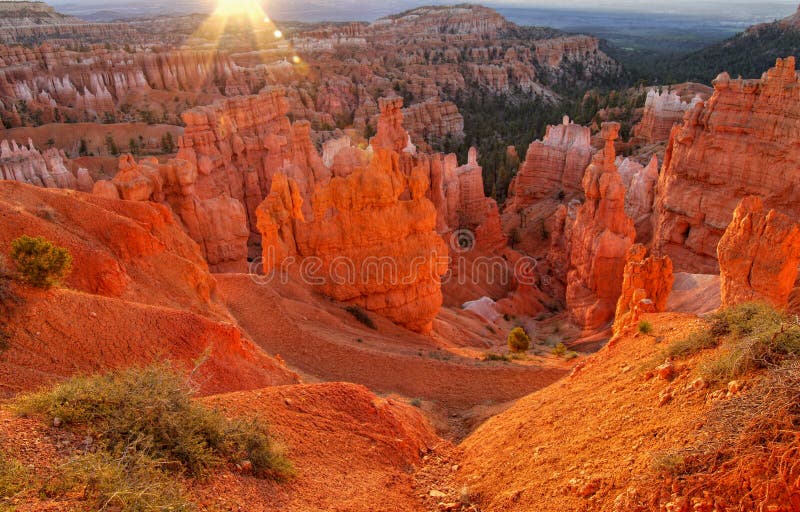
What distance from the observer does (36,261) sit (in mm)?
8109

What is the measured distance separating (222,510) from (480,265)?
2746 centimetres

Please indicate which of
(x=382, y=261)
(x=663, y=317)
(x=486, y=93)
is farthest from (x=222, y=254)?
(x=486, y=93)

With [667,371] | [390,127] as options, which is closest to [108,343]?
[667,371]

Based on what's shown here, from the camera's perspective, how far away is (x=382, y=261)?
18875 millimetres

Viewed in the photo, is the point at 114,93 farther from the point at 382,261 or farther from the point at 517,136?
the point at 382,261

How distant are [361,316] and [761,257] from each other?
456 inches

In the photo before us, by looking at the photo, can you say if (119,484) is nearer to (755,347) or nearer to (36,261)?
(36,261)

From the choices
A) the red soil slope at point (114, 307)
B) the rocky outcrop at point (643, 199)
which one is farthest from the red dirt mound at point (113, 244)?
the rocky outcrop at point (643, 199)

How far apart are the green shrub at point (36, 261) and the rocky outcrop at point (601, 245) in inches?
799

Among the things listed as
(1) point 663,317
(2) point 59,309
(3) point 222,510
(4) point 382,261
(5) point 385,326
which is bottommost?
(5) point 385,326

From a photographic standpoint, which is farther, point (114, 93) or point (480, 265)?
point (114, 93)

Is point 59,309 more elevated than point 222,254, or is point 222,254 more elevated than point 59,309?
point 59,309

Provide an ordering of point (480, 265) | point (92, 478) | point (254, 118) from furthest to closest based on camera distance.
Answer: point (254, 118) < point (480, 265) < point (92, 478)

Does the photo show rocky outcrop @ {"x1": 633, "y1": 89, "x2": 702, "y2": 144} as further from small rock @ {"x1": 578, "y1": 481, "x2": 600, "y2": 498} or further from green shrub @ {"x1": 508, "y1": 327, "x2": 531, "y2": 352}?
small rock @ {"x1": 578, "y1": 481, "x2": 600, "y2": 498}
